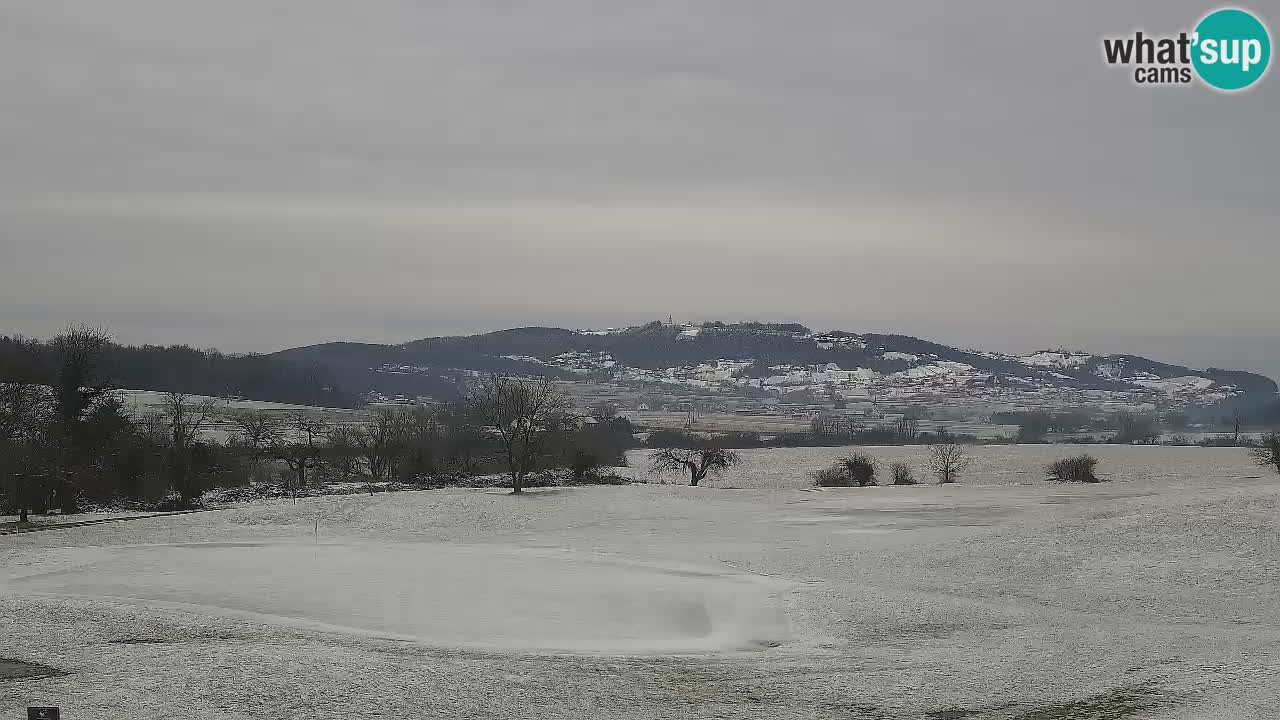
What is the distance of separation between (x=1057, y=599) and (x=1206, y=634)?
572cm

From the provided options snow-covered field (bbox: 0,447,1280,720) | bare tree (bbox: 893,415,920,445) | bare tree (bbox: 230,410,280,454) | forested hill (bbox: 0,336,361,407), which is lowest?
snow-covered field (bbox: 0,447,1280,720)

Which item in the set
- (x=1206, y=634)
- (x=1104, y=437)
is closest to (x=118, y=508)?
(x=1206, y=634)

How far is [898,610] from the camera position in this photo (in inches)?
1061

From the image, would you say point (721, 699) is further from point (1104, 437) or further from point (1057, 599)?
point (1104, 437)

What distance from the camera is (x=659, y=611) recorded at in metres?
28.2

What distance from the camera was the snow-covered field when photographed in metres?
18.0

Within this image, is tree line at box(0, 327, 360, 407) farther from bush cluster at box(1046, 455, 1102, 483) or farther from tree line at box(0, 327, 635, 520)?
bush cluster at box(1046, 455, 1102, 483)

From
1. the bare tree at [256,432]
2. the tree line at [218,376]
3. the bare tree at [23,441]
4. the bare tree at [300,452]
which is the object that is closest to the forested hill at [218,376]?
the tree line at [218,376]

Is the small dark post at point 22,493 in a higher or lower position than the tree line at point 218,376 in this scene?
lower

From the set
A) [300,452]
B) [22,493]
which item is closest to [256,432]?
Result: [300,452]

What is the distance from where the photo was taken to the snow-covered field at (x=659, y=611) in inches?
710

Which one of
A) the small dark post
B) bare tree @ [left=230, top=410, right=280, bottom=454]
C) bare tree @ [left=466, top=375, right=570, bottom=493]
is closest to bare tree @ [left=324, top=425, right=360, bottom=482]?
bare tree @ [left=230, top=410, right=280, bottom=454]

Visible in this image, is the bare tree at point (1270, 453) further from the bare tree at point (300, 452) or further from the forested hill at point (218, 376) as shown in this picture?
the forested hill at point (218, 376)

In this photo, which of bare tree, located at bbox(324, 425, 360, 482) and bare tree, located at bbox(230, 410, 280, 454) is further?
bare tree, located at bbox(230, 410, 280, 454)
